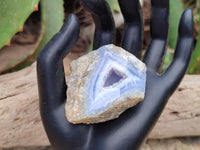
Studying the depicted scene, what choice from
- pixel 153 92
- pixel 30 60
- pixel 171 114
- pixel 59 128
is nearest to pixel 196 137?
pixel 171 114

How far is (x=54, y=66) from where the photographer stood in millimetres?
545

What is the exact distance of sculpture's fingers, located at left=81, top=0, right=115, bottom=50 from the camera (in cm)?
59

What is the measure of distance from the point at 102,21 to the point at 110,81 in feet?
0.55

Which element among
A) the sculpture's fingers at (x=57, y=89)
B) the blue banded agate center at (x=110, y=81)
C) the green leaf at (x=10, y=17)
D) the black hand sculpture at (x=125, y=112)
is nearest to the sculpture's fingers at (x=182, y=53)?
the black hand sculpture at (x=125, y=112)

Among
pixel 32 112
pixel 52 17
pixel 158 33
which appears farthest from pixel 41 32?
pixel 158 33

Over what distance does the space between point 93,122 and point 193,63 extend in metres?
0.60

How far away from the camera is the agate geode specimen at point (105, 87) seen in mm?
514

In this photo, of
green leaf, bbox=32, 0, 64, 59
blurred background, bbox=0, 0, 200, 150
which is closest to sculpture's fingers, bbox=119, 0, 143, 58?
blurred background, bbox=0, 0, 200, 150

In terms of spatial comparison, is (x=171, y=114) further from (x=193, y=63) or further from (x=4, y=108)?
(x=4, y=108)

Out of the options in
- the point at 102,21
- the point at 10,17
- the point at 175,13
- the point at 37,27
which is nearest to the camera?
the point at 102,21

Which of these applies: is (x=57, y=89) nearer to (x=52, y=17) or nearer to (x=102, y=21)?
(x=102, y=21)

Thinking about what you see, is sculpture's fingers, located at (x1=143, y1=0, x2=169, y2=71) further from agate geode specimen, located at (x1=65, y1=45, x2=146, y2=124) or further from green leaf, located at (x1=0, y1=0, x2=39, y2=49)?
green leaf, located at (x1=0, y1=0, x2=39, y2=49)

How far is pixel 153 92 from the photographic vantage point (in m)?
0.60

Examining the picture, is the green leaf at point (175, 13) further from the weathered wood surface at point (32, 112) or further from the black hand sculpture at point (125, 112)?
the black hand sculpture at point (125, 112)
